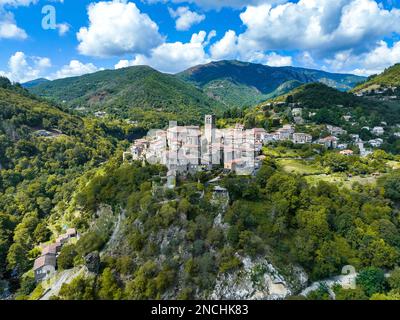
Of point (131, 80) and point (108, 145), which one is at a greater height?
point (131, 80)

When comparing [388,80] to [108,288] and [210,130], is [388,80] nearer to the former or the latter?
[210,130]

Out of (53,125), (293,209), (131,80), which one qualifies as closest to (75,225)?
(293,209)

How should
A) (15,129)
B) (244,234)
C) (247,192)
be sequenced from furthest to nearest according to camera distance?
(15,129)
(247,192)
(244,234)

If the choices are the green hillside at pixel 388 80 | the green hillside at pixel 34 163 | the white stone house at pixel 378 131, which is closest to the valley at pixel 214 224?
the green hillside at pixel 34 163

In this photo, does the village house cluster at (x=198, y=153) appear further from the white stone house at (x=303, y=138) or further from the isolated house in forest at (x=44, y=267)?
the isolated house in forest at (x=44, y=267)

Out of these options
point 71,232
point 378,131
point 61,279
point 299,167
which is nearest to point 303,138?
point 299,167

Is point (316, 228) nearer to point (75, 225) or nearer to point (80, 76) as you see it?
point (75, 225)
